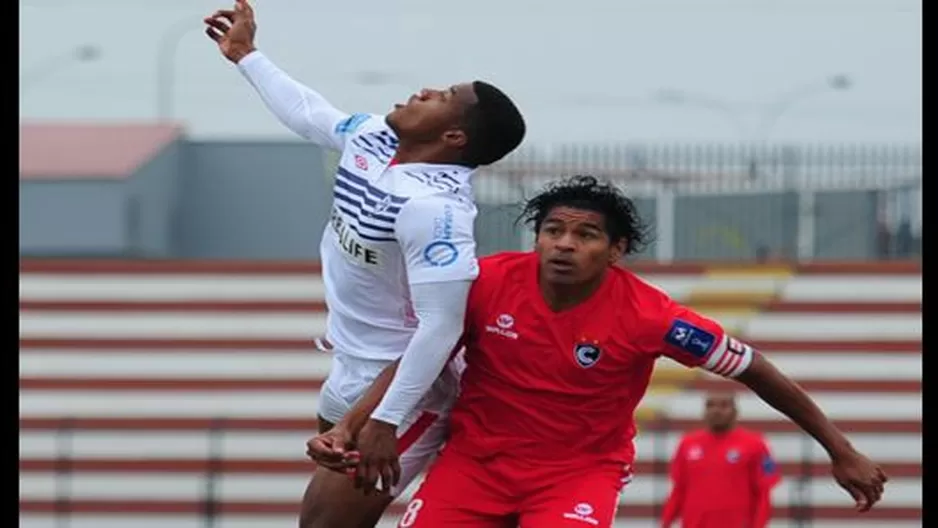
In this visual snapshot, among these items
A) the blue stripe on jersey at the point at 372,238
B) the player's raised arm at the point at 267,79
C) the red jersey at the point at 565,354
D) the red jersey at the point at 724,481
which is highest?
the player's raised arm at the point at 267,79

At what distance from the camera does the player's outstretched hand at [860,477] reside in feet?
24.1

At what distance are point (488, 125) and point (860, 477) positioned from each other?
5.24ft

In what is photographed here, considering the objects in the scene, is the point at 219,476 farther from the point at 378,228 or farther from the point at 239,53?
the point at 378,228

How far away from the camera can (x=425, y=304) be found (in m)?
7.16

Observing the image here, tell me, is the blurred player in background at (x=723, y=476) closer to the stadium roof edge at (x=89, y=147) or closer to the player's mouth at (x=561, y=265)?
the player's mouth at (x=561, y=265)

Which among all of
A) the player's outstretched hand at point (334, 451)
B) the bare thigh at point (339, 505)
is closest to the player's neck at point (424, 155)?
the player's outstretched hand at point (334, 451)

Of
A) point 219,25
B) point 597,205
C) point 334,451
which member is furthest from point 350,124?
point 334,451

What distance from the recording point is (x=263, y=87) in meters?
7.86

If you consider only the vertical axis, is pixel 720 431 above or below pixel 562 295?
below

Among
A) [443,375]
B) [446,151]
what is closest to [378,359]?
[443,375]

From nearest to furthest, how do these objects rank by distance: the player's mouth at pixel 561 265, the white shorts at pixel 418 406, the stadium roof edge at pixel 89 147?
the player's mouth at pixel 561 265 < the white shorts at pixel 418 406 < the stadium roof edge at pixel 89 147

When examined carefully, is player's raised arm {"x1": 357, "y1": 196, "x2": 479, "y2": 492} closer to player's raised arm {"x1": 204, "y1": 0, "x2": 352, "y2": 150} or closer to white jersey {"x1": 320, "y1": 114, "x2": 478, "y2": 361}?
white jersey {"x1": 320, "y1": 114, "x2": 478, "y2": 361}

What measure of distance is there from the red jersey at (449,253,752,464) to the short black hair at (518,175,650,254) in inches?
5.3

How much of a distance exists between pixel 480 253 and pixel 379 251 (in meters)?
12.4
